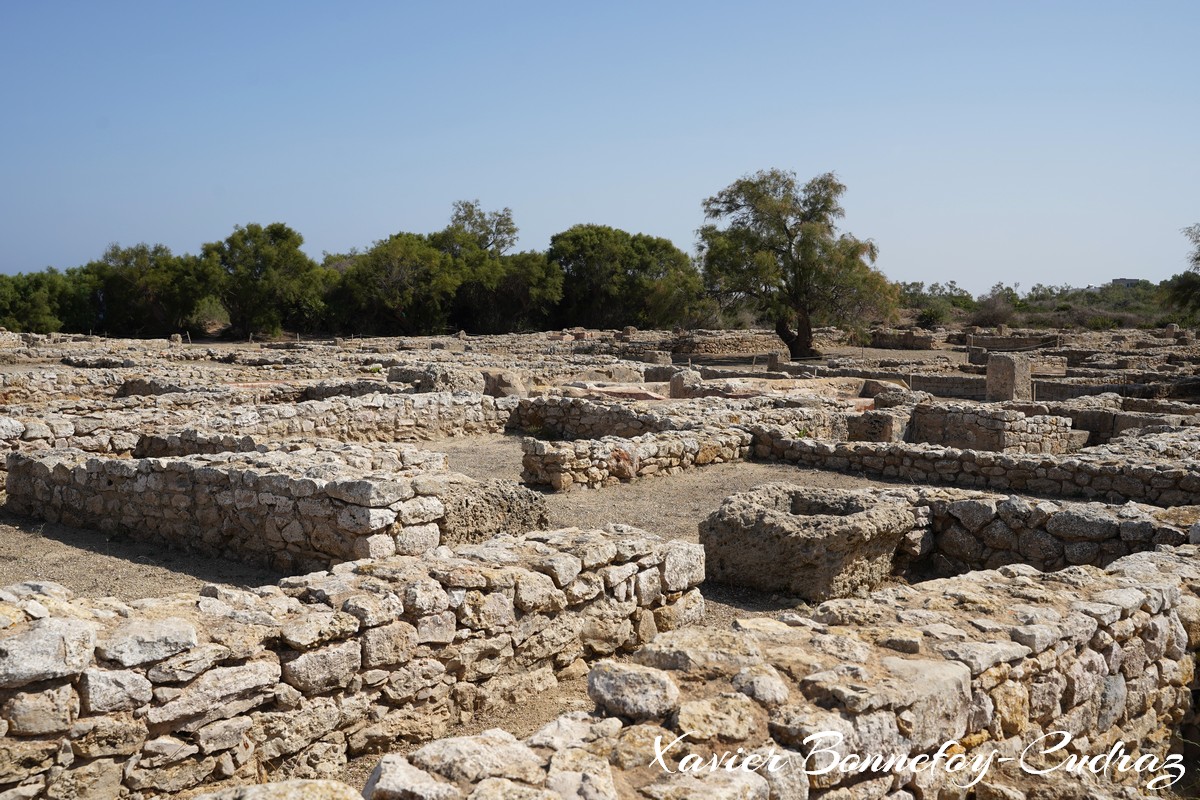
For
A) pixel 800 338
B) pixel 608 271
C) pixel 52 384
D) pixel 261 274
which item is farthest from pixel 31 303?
pixel 800 338

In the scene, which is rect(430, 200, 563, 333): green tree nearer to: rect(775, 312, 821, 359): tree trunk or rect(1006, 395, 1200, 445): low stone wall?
rect(775, 312, 821, 359): tree trunk

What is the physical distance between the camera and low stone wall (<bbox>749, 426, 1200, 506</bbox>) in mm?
9242

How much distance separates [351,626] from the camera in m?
4.35

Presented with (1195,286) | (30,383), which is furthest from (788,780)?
(1195,286)

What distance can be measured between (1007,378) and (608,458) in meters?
11.5

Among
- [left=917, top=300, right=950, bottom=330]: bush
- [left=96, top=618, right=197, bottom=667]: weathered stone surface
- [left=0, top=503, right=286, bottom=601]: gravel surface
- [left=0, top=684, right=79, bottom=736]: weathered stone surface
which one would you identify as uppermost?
[left=917, top=300, right=950, bottom=330]: bush

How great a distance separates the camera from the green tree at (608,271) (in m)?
49.8

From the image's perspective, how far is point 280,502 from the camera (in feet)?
24.6

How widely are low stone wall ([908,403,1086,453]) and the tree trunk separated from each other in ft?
60.6

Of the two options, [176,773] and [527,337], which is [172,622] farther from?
[527,337]

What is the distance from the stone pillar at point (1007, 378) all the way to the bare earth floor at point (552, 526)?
935 centimetres

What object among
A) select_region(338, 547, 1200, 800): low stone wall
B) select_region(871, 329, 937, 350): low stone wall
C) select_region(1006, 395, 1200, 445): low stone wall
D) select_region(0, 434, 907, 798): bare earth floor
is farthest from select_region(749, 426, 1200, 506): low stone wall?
select_region(871, 329, 937, 350): low stone wall

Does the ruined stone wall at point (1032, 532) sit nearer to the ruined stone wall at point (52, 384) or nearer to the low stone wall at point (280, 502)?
the low stone wall at point (280, 502)

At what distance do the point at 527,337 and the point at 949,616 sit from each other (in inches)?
1332
